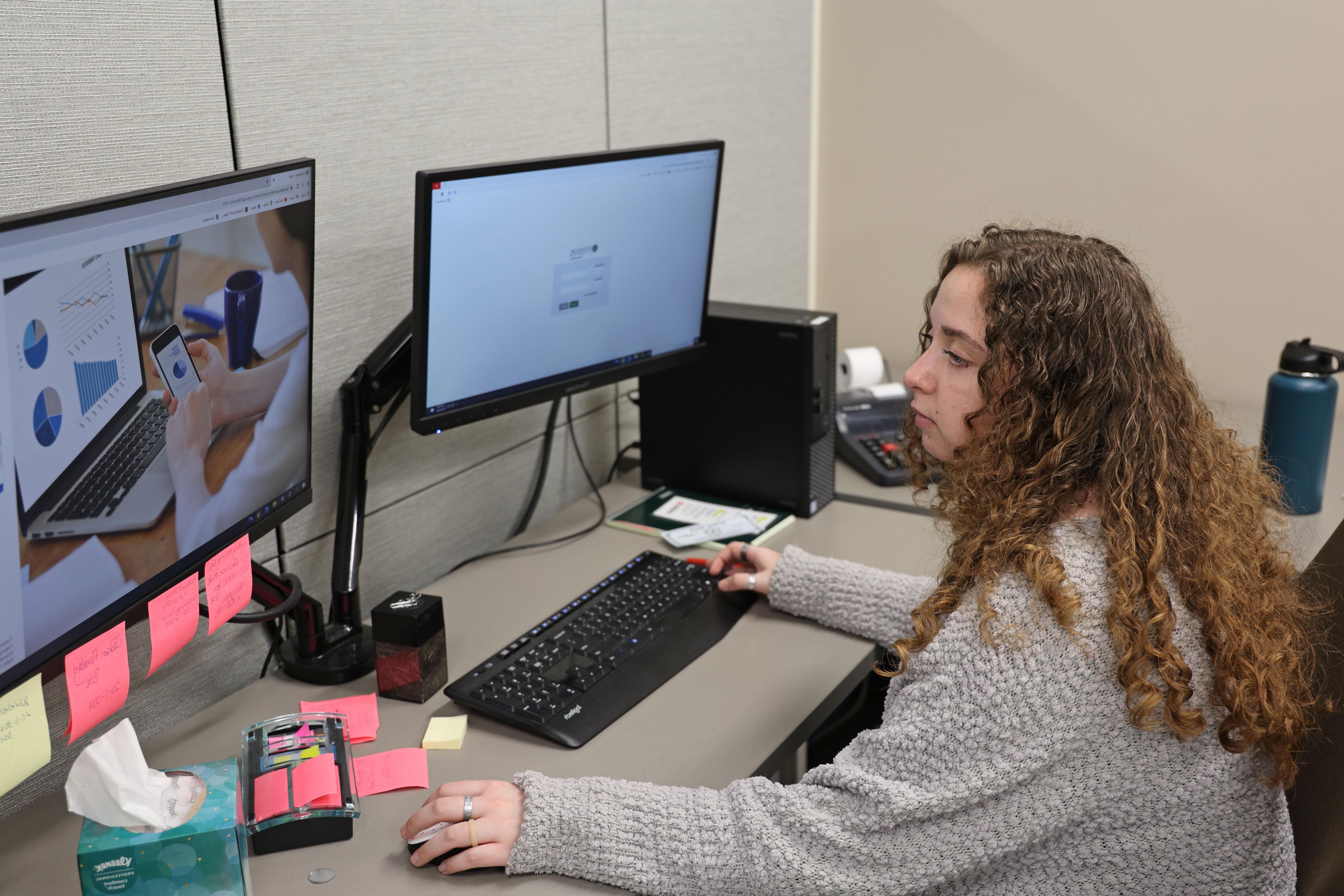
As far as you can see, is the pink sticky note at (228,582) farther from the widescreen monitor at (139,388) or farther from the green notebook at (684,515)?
the green notebook at (684,515)

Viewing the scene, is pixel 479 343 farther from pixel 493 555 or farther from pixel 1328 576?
pixel 1328 576

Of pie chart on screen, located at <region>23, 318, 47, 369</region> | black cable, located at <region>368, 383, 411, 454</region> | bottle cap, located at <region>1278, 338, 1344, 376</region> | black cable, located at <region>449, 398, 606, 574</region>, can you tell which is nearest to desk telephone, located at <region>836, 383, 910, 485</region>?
black cable, located at <region>449, 398, 606, 574</region>

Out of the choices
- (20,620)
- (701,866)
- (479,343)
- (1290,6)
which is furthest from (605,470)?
(1290,6)

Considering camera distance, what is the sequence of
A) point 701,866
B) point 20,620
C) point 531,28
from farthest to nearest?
point 531,28 → point 701,866 → point 20,620

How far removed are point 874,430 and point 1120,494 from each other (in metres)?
1.01

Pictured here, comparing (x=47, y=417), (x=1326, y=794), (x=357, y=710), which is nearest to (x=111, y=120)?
(x=47, y=417)

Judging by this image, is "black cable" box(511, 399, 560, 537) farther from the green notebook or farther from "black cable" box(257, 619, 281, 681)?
"black cable" box(257, 619, 281, 681)

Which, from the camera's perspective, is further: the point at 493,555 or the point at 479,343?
the point at 493,555

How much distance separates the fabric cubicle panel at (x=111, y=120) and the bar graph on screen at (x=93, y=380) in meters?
0.21

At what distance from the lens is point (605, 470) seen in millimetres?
1824

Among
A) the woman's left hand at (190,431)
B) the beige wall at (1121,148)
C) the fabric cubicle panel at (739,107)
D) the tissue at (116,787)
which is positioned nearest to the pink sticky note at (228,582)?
the woman's left hand at (190,431)

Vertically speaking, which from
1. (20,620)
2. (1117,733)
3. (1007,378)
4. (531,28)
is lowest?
(1117,733)

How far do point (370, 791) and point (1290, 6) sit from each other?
1.99 meters

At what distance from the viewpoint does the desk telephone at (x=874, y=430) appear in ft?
5.78
